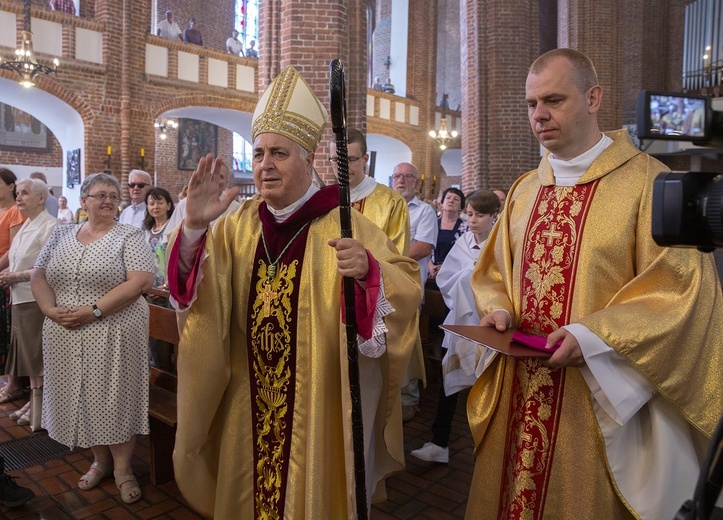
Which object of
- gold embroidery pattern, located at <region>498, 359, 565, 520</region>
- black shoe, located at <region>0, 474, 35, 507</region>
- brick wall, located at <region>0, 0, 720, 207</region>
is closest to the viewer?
gold embroidery pattern, located at <region>498, 359, 565, 520</region>

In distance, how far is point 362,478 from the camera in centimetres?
185

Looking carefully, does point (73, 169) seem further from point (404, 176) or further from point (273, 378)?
point (273, 378)

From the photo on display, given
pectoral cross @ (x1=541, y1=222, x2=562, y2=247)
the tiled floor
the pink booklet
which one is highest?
pectoral cross @ (x1=541, y1=222, x2=562, y2=247)

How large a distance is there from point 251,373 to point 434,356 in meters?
2.88

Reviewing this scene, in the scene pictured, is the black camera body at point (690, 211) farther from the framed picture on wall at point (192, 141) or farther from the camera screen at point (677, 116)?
the framed picture on wall at point (192, 141)

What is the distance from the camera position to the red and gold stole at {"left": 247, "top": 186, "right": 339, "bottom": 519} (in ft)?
7.04

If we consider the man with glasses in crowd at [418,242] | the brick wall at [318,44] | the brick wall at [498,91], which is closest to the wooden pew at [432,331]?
the man with glasses in crowd at [418,242]

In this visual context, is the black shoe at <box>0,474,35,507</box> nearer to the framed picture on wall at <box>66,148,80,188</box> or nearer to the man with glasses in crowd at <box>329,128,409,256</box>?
the man with glasses in crowd at <box>329,128,409,256</box>

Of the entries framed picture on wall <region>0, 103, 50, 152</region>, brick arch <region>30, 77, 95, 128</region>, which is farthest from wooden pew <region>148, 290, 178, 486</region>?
framed picture on wall <region>0, 103, 50, 152</region>

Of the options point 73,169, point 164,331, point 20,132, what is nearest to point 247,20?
point 20,132

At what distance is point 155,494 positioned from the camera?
3.30m

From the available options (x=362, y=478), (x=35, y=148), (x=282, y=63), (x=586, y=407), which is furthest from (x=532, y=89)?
(x=35, y=148)

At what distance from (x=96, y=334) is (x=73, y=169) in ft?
33.9

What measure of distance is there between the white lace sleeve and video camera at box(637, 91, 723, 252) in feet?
3.12
